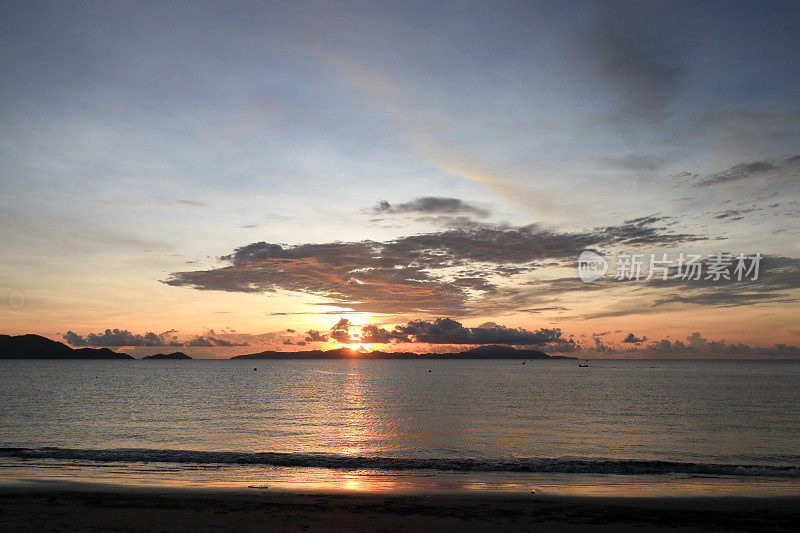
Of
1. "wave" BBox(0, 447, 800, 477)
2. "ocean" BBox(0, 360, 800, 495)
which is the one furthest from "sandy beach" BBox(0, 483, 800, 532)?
"wave" BBox(0, 447, 800, 477)

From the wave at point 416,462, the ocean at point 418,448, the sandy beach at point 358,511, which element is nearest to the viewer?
the sandy beach at point 358,511

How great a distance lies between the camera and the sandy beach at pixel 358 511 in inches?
667

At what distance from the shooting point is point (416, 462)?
32.5m

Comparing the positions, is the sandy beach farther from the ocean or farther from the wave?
the wave

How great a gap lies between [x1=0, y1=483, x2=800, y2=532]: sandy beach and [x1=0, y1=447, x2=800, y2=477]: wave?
28.9ft

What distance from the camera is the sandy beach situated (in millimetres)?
16953

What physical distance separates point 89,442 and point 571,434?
137ft

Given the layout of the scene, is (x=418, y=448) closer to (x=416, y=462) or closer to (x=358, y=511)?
(x=416, y=462)

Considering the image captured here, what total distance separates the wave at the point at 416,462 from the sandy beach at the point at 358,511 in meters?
8.80

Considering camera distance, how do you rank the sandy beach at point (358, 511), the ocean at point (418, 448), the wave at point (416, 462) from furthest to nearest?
the wave at point (416, 462) < the ocean at point (418, 448) < the sandy beach at point (358, 511)

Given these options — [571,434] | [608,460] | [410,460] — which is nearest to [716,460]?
[608,460]

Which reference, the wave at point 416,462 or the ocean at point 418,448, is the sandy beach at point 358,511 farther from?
the wave at point 416,462

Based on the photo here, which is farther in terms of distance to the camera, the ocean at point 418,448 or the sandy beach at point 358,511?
the ocean at point 418,448

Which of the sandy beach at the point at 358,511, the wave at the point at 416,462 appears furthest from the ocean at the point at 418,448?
the sandy beach at the point at 358,511
